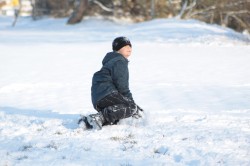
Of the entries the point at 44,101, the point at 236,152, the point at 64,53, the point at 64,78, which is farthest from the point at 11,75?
the point at 236,152

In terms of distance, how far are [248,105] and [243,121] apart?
1.49 m

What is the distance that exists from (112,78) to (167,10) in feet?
85.7

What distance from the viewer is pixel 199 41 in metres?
18.2

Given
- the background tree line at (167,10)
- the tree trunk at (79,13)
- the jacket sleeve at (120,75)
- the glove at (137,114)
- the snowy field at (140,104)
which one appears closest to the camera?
the snowy field at (140,104)

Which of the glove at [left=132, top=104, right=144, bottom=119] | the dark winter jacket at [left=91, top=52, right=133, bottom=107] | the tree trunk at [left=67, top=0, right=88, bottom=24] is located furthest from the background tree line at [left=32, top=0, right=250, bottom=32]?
the dark winter jacket at [left=91, top=52, right=133, bottom=107]

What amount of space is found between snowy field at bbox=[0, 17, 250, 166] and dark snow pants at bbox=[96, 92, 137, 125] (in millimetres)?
106

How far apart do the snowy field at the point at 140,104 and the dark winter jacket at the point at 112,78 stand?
1.33 feet

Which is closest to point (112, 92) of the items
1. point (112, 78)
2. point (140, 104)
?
point (112, 78)

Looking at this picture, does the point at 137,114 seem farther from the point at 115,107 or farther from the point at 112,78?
the point at 112,78

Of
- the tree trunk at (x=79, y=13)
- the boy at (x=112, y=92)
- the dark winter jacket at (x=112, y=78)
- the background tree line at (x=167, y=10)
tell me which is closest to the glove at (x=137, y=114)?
the boy at (x=112, y=92)

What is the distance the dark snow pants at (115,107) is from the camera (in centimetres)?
525

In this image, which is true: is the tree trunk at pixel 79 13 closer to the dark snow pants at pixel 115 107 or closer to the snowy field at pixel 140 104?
the snowy field at pixel 140 104

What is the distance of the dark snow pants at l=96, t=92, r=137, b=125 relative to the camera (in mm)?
5250

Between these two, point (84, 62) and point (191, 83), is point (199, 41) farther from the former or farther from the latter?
point (191, 83)
